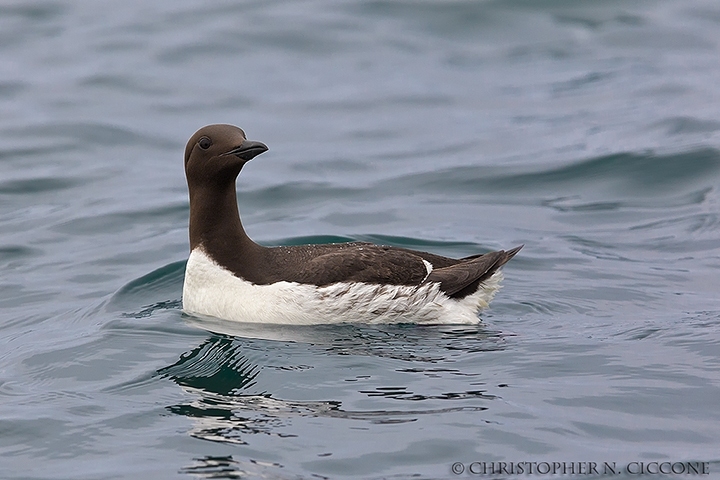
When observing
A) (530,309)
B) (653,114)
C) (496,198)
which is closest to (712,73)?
(653,114)

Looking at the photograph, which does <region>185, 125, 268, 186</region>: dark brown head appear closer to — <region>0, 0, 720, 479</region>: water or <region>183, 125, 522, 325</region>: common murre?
<region>183, 125, 522, 325</region>: common murre

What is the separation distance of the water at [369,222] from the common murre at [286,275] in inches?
7.1

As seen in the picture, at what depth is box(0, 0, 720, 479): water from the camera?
264 inches

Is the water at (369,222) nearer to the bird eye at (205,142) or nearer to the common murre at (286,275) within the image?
the common murre at (286,275)

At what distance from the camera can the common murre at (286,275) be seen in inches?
329

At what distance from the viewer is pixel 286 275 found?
8.41 m

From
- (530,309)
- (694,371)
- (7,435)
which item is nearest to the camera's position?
(7,435)

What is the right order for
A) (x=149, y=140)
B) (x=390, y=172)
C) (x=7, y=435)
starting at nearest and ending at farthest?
1. (x=7, y=435)
2. (x=390, y=172)
3. (x=149, y=140)

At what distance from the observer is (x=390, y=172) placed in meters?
13.6

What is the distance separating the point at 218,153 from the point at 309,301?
3.95ft

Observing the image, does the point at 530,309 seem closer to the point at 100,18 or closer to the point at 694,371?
the point at 694,371

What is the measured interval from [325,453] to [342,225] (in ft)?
18.1

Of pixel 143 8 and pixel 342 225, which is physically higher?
pixel 143 8

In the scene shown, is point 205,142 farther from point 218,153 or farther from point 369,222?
point 369,222
